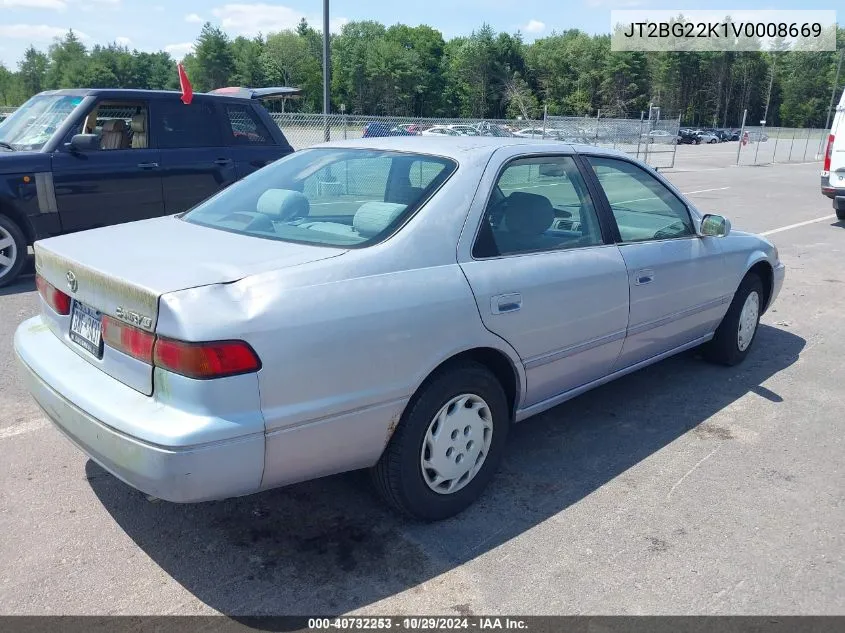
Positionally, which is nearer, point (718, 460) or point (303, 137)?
point (718, 460)

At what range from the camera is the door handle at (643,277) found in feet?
12.6

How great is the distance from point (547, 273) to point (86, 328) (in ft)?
6.58

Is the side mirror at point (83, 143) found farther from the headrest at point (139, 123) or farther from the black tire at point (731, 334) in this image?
the black tire at point (731, 334)

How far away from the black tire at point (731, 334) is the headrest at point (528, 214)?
207cm

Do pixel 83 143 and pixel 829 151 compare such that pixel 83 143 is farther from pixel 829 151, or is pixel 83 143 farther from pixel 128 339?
pixel 829 151

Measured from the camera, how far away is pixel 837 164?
12.4 metres

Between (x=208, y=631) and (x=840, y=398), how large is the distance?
4.21 meters

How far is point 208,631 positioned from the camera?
239 cm

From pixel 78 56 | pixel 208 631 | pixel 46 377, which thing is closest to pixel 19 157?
pixel 46 377

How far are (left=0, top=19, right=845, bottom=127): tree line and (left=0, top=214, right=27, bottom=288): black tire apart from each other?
88.4 meters

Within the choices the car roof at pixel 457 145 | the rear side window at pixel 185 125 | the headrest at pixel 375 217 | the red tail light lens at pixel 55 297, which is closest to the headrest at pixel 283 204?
the headrest at pixel 375 217

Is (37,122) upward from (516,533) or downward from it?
upward

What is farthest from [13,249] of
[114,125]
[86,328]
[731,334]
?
[731,334]

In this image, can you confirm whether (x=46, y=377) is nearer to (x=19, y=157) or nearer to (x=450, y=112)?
(x=19, y=157)
